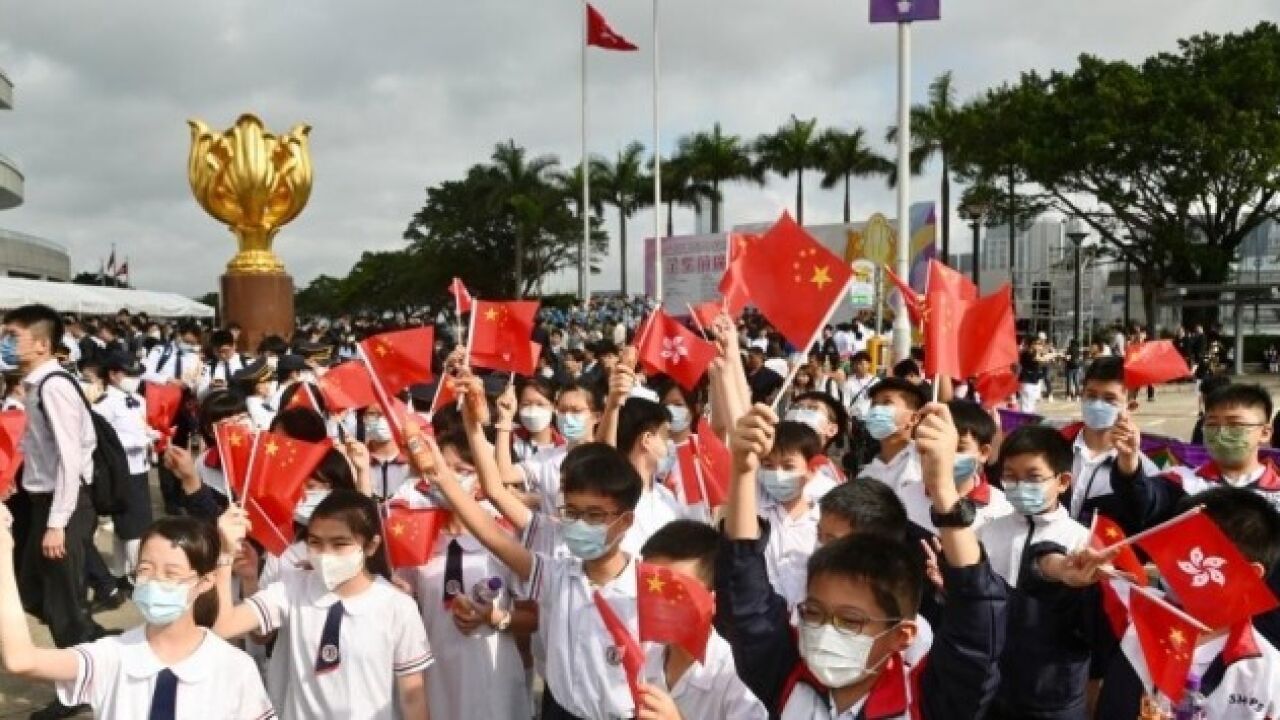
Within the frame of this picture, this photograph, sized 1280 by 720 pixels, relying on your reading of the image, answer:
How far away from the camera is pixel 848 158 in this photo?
37.3 metres

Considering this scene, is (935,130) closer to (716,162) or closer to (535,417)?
(716,162)

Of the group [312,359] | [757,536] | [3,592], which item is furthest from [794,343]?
[312,359]

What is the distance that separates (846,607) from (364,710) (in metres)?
1.55

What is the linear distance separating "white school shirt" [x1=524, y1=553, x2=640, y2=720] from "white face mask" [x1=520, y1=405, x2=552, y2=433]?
2187mm

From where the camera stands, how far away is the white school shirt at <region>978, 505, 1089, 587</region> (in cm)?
334

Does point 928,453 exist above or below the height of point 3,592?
above

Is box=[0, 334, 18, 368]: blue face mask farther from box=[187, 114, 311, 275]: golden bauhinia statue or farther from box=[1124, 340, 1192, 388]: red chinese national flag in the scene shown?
box=[187, 114, 311, 275]: golden bauhinia statue

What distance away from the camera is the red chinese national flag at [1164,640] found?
2420 millimetres

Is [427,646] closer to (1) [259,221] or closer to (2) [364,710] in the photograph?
(2) [364,710]

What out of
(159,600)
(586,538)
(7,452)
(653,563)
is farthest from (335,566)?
(7,452)

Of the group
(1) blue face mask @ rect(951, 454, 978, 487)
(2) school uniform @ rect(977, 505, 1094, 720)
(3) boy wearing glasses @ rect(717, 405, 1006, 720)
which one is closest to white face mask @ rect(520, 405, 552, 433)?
(1) blue face mask @ rect(951, 454, 978, 487)

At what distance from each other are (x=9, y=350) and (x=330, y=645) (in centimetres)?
261

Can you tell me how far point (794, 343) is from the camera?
3.37 metres

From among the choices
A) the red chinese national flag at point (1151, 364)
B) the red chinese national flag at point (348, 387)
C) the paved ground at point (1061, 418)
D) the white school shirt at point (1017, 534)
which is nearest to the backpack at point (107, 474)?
the paved ground at point (1061, 418)
